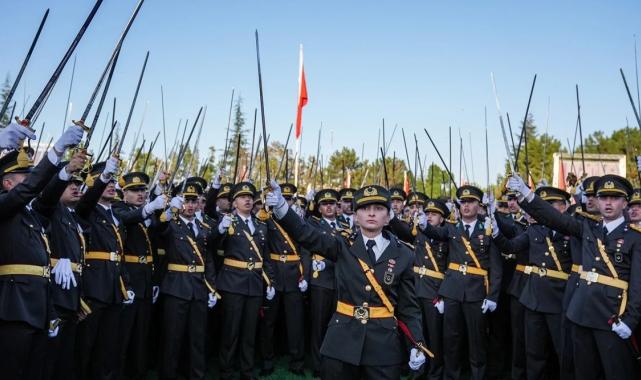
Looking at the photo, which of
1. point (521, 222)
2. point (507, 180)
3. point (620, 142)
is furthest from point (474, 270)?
point (620, 142)

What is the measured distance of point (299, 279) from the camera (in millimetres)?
8758

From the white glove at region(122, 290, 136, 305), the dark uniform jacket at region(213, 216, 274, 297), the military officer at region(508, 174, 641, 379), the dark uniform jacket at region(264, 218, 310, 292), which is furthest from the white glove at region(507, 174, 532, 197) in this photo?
the white glove at region(122, 290, 136, 305)

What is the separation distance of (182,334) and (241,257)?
4.58ft

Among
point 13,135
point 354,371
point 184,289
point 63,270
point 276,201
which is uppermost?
point 13,135

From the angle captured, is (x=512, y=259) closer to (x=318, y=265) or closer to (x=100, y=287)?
(x=318, y=265)

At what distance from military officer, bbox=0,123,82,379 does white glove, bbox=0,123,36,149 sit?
1 cm

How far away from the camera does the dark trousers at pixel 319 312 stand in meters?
8.41

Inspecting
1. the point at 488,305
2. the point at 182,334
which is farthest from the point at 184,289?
the point at 488,305

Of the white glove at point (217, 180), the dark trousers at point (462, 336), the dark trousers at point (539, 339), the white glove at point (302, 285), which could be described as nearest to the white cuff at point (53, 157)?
the white glove at point (217, 180)

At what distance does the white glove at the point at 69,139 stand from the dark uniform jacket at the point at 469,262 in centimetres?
546

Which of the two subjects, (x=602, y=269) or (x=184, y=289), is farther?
(x=184, y=289)

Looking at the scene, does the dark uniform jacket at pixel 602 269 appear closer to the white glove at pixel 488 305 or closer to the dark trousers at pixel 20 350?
the white glove at pixel 488 305

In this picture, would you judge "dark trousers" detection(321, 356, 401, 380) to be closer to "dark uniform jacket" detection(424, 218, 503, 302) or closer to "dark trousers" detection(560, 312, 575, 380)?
"dark trousers" detection(560, 312, 575, 380)

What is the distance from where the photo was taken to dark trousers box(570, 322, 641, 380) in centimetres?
554
